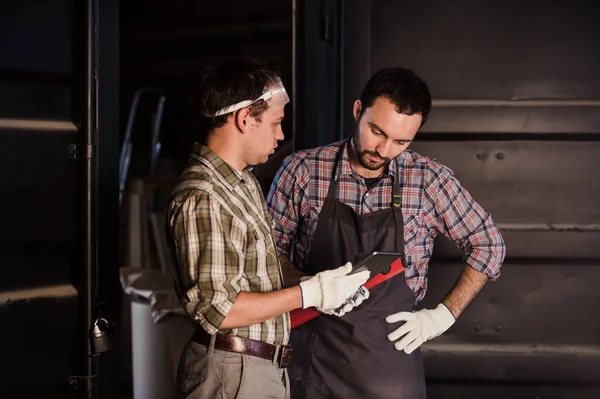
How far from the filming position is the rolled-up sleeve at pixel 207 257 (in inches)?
75.0

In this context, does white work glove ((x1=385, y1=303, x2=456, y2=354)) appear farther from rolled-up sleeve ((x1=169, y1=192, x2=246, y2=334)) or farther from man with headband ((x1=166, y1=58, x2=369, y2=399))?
rolled-up sleeve ((x1=169, y1=192, x2=246, y2=334))

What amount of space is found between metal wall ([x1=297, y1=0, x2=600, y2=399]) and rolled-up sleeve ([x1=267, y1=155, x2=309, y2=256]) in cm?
58

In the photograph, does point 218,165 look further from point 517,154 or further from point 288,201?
point 517,154

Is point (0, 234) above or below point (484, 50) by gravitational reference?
below

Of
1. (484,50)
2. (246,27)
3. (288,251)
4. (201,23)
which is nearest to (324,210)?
(288,251)

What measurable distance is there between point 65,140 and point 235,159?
2.17 feet

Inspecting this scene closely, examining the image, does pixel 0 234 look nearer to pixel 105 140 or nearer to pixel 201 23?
pixel 105 140

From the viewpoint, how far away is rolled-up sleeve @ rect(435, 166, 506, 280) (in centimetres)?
264

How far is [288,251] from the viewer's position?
275cm

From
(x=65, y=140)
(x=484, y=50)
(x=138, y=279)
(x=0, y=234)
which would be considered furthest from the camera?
(x=138, y=279)

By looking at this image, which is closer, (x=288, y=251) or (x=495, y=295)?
(x=288, y=251)

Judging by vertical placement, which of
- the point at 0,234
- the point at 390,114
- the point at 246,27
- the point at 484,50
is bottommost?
the point at 0,234

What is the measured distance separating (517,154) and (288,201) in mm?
992

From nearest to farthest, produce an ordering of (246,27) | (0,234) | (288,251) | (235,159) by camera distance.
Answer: (235,159), (0,234), (288,251), (246,27)
